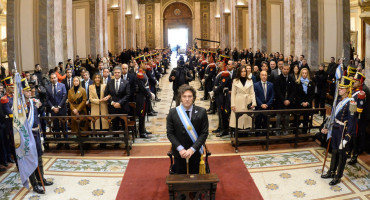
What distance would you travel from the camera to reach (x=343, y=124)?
20.8 ft

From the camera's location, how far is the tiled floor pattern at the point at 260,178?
6250 mm

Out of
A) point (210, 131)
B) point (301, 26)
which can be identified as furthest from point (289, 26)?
point (210, 131)

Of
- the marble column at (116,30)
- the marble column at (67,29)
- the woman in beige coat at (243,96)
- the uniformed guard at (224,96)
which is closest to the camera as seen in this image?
the woman in beige coat at (243,96)

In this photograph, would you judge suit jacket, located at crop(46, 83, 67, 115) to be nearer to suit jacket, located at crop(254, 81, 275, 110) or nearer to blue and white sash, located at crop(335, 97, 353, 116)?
suit jacket, located at crop(254, 81, 275, 110)

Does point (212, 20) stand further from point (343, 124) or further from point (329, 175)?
point (343, 124)

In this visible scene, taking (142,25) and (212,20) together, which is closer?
(212,20)

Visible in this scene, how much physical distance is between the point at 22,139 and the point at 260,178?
13.4 feet

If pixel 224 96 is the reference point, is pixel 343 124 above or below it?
below

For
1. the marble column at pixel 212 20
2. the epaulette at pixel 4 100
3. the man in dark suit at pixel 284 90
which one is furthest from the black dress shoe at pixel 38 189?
the marble column at pixel 212 20

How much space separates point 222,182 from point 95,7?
17474mm

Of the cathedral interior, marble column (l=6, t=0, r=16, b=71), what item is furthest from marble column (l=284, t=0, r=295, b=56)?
marble column (l=6, t=0, r=16, b=71)

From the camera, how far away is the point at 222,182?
6.67 metres

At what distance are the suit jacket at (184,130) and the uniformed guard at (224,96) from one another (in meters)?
4.39

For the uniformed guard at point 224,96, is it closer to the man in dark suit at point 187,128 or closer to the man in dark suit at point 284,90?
the man in dark suit at point 284,90
